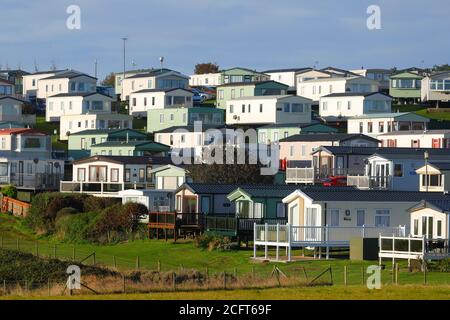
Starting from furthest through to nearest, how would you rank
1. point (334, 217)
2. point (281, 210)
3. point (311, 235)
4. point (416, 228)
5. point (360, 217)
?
point (281, 210)
point (360, 217)
point (334, 217)
point (311, 235)
point (416, 228)

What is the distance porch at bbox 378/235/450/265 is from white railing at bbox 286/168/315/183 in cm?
3182

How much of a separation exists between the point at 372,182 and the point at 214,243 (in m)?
18.7

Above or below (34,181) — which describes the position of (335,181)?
above

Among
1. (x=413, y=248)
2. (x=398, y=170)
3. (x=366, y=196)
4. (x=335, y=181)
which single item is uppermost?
(x=398, y=170)

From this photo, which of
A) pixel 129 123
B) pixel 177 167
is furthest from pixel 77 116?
pixel 177 167

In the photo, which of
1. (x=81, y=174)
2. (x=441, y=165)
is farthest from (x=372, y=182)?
(x=81, y=174)

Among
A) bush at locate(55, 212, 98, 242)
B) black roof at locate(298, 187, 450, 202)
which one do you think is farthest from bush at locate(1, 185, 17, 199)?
black roof at locate(298, 187, 450, 202)

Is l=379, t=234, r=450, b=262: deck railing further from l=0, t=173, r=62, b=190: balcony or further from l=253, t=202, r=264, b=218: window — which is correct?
l=0, t=173, r=62, b=190: balcony

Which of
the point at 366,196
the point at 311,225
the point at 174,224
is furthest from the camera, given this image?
the point at 174,224

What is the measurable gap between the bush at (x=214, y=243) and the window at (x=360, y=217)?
22.8ft

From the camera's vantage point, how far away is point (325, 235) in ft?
217

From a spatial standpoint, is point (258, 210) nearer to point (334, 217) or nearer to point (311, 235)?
point (334, 217)

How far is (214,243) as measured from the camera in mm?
71375

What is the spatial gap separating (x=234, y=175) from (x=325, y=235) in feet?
93.5
